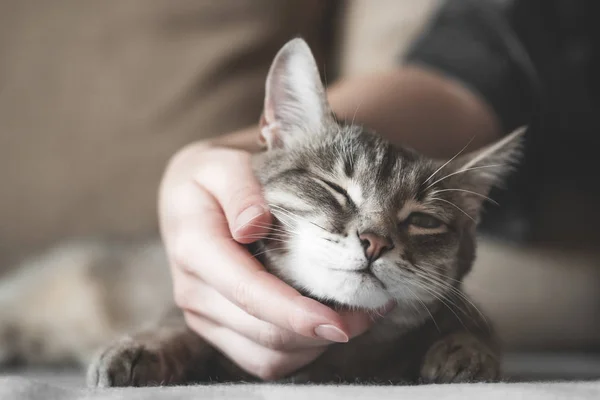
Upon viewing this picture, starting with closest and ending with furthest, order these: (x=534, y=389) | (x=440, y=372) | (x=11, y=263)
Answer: (x=534, y=389) < (x=440, y=372) < (x=11, y=263)

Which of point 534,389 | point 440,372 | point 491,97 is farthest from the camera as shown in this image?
point 491,97

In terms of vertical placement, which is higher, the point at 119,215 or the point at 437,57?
the point at 437,57

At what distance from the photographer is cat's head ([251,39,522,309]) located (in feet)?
1.85

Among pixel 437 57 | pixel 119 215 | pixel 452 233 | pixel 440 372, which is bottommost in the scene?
pixel 119 215

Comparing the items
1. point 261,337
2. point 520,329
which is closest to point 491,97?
point 520,329

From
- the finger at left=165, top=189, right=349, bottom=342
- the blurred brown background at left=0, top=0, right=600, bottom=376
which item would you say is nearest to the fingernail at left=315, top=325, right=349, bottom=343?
the finger at left=165, top=189, right=349, bottom=342

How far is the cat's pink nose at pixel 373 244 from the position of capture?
0.55m

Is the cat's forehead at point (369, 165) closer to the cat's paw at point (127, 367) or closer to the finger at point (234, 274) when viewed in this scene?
the finger at point (234, 274)

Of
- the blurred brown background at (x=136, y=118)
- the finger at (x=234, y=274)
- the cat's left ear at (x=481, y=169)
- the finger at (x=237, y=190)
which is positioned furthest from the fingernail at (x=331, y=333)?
the blurred brown background at (x=136, y=118)

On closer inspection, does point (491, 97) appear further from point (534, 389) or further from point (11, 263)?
point (11, 263)

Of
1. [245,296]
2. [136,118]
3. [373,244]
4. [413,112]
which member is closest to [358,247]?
[373,244]

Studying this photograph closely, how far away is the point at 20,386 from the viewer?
503 millimetres

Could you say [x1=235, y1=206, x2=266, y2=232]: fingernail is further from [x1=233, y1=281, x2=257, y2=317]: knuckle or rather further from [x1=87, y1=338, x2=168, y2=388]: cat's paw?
[x1=87, y1=338, x2=168, y2=388]: cat's paw

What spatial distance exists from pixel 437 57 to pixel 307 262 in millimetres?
663
